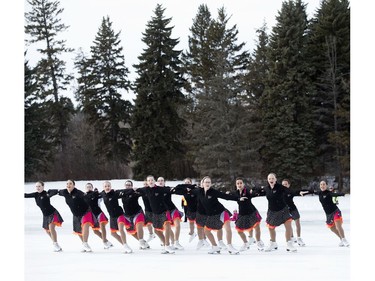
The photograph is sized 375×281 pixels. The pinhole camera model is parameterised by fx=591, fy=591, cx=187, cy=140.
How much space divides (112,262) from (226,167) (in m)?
24.1

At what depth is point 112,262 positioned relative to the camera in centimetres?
1094

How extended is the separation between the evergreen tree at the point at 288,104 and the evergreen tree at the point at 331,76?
0.87 m

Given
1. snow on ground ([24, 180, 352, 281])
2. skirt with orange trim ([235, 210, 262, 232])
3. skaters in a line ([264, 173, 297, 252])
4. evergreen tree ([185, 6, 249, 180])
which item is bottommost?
snow on ground ([24, 180, 352, 281])

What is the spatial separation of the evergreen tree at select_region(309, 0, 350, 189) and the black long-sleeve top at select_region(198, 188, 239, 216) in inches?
932

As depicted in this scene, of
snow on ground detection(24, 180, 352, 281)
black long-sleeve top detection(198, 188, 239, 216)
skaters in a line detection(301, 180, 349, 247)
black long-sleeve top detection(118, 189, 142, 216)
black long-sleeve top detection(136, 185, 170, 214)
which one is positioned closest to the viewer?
snow on ground detection(24, 180, 352, 281)

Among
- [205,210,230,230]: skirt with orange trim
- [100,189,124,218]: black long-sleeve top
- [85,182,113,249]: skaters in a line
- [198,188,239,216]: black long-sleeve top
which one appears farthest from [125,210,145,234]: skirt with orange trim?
[205,210,230,230]: skirt with orange trim

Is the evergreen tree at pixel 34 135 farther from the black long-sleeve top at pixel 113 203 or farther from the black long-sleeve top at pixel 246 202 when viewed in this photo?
the black long-sleeve top at pixel 246 202

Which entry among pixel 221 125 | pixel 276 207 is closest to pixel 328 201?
pixel 276 207

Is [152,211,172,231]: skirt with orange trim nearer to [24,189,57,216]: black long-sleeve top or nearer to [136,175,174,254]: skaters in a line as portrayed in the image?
[136,175,174,254]: skaters in a line

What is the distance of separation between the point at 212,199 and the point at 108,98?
27.9 m

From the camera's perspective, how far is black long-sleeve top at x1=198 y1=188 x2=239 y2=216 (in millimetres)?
12328

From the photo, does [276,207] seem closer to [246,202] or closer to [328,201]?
[246,202]

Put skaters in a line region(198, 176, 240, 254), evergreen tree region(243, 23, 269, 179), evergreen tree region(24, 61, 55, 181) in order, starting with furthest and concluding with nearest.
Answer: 1. evergreen tree region(243, 23, 269, 179)
2. evergreen tree region(24, 61, 55, 181)
3. skaters in a line region(198, 176, 240, 254)
